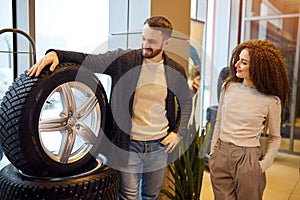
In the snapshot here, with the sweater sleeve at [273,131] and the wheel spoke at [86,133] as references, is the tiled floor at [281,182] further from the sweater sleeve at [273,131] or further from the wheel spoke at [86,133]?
the wheel spoke at [86,133]

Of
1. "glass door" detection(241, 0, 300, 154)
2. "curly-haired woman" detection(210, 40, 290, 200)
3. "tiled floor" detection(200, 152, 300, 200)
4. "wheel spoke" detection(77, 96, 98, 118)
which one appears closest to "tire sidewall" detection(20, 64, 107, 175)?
"wheel spoke" detection(77, 96, 98, 118)

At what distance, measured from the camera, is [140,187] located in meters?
1.97

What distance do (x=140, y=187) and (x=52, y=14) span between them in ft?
4.69

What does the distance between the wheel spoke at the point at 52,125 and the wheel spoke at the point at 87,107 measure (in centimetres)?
10

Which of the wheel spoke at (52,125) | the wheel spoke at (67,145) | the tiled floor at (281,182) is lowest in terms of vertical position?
the tiled floor at (281,182)

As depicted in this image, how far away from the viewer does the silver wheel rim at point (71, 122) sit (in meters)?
1.52

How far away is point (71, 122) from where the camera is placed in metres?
1.61

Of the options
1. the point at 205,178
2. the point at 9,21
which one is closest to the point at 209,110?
the point at 205,178

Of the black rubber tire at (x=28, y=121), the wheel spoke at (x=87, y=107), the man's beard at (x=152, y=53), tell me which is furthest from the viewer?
the man's beard at (x=152, y=53)

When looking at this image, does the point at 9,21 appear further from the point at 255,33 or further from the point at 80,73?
the point at 255,33

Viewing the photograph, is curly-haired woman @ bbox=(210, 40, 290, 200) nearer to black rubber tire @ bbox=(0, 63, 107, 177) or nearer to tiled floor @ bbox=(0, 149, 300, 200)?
black rubber tire @ bbox=(0, 63, 107, 177)

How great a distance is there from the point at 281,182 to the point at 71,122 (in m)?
3.16

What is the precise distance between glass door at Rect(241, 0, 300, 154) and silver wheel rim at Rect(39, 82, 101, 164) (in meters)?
4.47

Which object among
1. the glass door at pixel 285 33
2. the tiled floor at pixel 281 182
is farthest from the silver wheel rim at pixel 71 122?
the glass door at pixel 285 33
